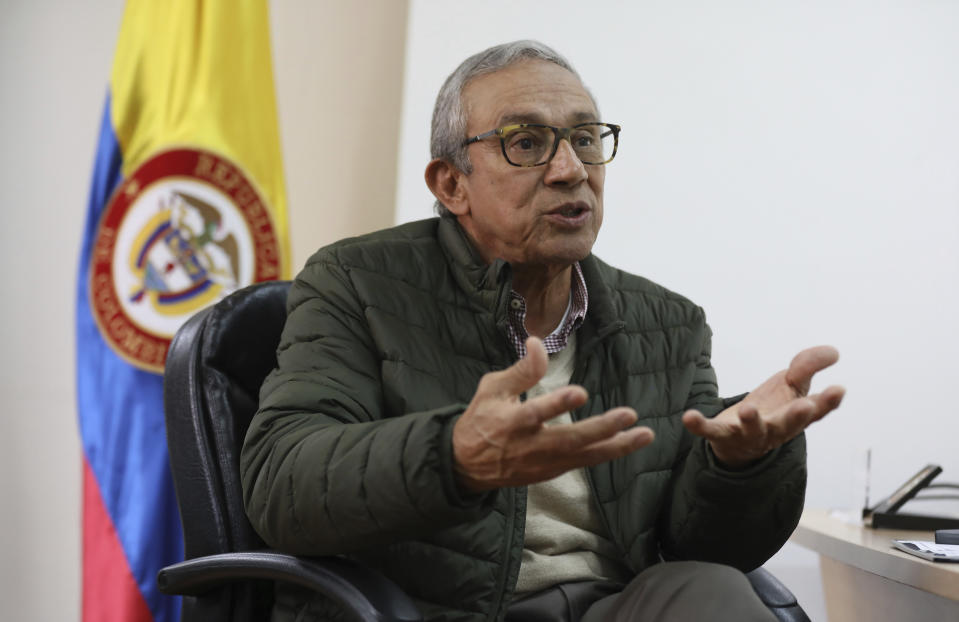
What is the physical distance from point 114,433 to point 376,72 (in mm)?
1206

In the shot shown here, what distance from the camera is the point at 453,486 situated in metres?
0.95

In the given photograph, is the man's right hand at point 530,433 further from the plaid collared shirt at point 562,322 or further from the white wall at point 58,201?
the white wall at point 58,201

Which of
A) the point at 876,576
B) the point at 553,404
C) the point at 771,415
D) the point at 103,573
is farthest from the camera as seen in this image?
the point at 103,573

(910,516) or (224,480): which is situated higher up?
(224,480)

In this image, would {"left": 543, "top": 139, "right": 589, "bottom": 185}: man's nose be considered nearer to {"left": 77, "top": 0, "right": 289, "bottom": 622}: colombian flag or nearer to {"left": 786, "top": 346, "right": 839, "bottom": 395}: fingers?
{"left": 786, "top": 346, "right": 839, "bottom": 395}: fingers

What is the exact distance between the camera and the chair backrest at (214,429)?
1.21 m

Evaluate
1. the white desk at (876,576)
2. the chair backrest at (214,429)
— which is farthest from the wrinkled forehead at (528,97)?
the white desk at (876,576)

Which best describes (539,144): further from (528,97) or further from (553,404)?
(553,404)

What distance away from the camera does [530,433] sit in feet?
2.88

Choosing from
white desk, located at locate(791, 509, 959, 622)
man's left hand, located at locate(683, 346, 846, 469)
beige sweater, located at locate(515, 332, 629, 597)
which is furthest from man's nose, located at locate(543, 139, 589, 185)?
white desk, located at locate(791, 509, 959, 622)

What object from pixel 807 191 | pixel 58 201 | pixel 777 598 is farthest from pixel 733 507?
pixel 58 201

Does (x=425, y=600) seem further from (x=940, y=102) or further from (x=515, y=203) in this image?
(x=940, y=102)

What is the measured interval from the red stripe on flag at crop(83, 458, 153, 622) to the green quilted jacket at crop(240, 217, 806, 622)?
1.19 metres

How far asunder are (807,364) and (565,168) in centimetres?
48
